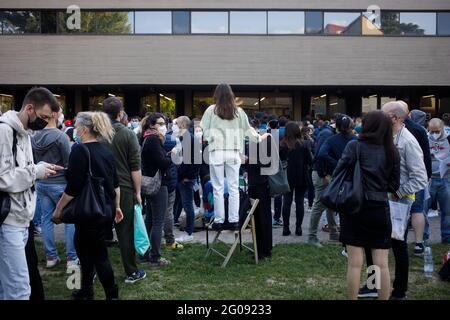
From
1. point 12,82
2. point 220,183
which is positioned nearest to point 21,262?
point 220,183

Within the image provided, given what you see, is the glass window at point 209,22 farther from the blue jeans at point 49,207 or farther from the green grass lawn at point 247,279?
the blue jeans at point 49,207

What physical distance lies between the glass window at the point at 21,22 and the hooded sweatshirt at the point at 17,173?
20.1m

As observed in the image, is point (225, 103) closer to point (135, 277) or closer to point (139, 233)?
point (139, 233)

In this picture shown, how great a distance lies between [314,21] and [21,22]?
1379 cm

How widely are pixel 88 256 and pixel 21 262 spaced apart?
1008 mm

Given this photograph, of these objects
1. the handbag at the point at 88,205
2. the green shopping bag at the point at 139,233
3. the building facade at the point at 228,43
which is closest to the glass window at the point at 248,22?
the building facade at the point at 228,43

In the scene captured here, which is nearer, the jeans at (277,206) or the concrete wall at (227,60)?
the jeans at (277,206)

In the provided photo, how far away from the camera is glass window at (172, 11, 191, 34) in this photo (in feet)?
69.7

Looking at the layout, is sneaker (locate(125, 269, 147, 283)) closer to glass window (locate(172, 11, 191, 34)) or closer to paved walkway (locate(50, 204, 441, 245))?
paved walkway (locate(50, 204, 441, 245))

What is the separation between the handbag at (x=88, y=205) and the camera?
4.42 m

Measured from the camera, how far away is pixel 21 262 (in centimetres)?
366

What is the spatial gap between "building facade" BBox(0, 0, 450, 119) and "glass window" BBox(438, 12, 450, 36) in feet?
0.15

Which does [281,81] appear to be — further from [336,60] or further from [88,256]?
[88,256]

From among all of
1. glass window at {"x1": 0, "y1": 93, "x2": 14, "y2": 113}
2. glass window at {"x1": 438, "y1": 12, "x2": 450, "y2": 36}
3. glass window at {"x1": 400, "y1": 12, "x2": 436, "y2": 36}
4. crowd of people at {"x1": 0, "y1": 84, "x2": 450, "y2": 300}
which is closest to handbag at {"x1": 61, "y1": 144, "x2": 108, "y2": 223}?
crowd of people at {"x1": 0, "y1": 84, "x2": 450, "y2": 300}
